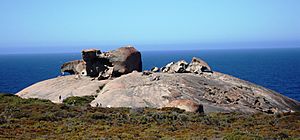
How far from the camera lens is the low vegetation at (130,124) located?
2566cm

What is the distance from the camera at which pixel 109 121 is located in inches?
1254

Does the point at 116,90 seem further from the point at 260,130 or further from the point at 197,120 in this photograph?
the point at 260,130

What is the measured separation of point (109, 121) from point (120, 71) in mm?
26864

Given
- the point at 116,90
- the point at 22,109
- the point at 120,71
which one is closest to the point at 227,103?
the point at 116,90

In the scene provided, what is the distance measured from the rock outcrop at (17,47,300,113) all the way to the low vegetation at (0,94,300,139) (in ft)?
22.3

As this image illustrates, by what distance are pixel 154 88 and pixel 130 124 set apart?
17.5m

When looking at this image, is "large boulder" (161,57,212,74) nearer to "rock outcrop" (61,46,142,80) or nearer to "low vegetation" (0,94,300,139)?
"rock outcrop" (61,46,142,80)

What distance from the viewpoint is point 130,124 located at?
30.9 m

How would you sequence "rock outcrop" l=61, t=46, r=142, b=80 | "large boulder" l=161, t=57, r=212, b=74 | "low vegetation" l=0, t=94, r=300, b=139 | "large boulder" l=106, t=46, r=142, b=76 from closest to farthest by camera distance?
"low vegetation" l=0, t=94, r=300, b=139
"large boulder" l=106, t=46, r=142, b=76
"rock outcrop" l=61, t=46, r=142, b=80
"large boulder" l=161, t=57, r=212, b=74

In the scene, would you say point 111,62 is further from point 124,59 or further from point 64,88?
point 64,88

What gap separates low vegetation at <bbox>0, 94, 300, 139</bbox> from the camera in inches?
1010

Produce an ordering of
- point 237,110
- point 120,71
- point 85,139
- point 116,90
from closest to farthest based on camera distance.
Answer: point 85,139
point 237,110
point 116,90
point 120,71

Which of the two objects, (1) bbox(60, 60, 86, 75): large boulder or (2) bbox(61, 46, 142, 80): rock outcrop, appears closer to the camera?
(2) bbox(61, 46, 142, 80): rock outcrop

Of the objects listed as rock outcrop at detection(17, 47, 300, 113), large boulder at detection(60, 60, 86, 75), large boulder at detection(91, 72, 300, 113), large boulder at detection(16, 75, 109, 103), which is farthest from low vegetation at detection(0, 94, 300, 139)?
large boulder at detection(60, 60, 86, 75)
